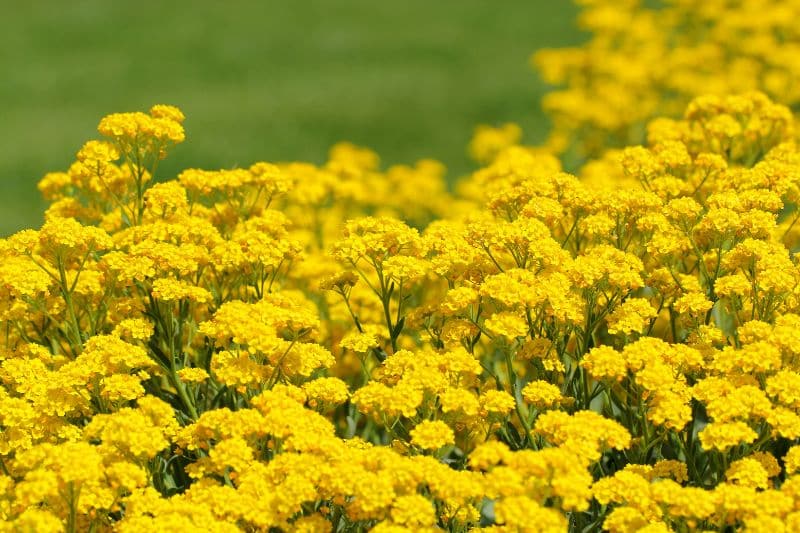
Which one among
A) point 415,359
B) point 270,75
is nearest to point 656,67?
point 415,359

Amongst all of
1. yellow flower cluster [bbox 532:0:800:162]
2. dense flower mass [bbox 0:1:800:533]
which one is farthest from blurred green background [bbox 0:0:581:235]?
dense flower mass [bbox 0:1:800:533]

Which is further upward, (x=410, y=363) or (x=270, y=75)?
(x=270, y=75)

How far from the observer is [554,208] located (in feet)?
15.1

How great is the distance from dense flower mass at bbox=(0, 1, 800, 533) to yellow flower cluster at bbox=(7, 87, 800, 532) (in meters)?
0.01

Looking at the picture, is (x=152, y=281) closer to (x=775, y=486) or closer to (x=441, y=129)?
(x=775, y=486)

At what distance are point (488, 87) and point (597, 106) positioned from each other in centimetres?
720

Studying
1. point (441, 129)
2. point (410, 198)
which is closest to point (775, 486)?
point (410, 198)

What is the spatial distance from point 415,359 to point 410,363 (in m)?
0.03

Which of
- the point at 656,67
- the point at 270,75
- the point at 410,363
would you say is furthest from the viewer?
the point at 270,75

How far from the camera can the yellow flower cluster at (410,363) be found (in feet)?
11.2

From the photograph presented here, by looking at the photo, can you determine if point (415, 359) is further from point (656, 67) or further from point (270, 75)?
point (270, 75)

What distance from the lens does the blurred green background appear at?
14.2m

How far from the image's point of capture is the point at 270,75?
1667 cm

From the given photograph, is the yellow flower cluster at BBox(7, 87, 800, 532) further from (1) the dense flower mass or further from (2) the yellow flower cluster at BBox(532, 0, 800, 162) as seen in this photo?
(2) the yellow flower cluster at BBox(532, 0, 800, 162)
